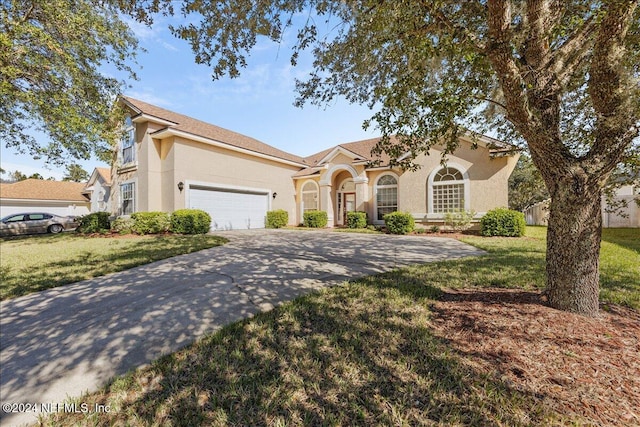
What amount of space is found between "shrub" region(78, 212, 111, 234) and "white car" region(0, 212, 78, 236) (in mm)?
4925

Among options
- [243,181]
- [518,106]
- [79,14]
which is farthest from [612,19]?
[243,181]

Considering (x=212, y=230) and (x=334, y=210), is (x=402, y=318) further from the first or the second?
(x=334, y=210)

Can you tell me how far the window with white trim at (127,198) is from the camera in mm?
14672

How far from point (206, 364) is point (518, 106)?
4357 millimetres

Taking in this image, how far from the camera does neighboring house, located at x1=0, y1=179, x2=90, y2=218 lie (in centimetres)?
2275

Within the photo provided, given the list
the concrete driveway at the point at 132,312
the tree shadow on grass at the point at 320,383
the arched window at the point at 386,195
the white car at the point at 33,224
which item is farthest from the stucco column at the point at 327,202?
the white car at the point at 33,224

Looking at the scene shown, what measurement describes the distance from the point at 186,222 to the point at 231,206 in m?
3.72

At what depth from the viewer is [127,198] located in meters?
15.1

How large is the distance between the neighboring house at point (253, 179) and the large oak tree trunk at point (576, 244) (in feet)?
30.2

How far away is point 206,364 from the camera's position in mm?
2561

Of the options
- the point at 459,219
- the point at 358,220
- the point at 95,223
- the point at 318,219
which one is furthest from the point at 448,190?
the point at 95,223

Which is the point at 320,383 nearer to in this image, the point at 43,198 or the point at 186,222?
the point at 186,222

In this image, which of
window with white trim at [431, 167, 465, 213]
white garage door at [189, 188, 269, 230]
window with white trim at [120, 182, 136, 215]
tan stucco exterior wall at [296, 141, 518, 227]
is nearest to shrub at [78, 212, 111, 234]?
window with white trim at [120, 182, 136, 215]

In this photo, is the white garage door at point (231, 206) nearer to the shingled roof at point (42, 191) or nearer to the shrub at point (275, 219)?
the shrub at point (275, 219)
